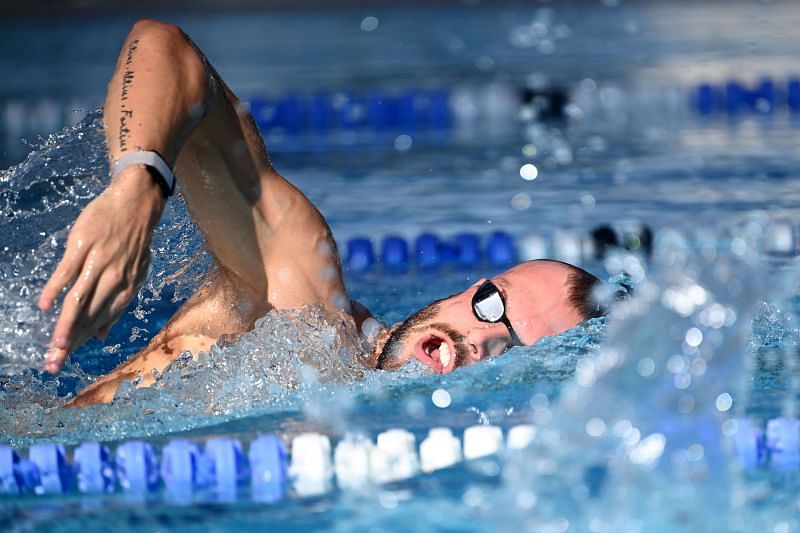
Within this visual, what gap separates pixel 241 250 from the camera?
1.99 meters

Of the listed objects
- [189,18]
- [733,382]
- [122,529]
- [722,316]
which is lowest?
[122,529]

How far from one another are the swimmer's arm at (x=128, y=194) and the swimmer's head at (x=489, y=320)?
1.80 ft

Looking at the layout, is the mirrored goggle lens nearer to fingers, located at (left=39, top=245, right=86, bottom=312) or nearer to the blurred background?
fingers, located at (left=39, top=245, right=86, bottom=312)

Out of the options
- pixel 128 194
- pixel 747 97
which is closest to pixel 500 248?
pixel 128 194

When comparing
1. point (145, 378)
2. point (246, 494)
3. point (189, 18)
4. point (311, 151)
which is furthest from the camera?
point (189, 18)

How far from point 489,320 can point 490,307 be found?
0.02 m

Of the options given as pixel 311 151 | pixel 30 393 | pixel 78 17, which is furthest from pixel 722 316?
pixel 78 17

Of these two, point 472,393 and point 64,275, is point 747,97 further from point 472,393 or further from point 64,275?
point 64,275

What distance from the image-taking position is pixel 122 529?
5.53ft

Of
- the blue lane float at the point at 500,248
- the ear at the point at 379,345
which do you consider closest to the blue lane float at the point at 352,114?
the blue lane float at the point at 500,248

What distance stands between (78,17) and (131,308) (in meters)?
9.25

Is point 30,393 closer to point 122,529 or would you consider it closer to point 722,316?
point 122,529

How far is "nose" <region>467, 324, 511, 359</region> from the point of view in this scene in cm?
207

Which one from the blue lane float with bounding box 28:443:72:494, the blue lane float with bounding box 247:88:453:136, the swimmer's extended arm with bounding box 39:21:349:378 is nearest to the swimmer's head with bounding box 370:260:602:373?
the swimmer's extended arm with bounding box 39:21:349:378
